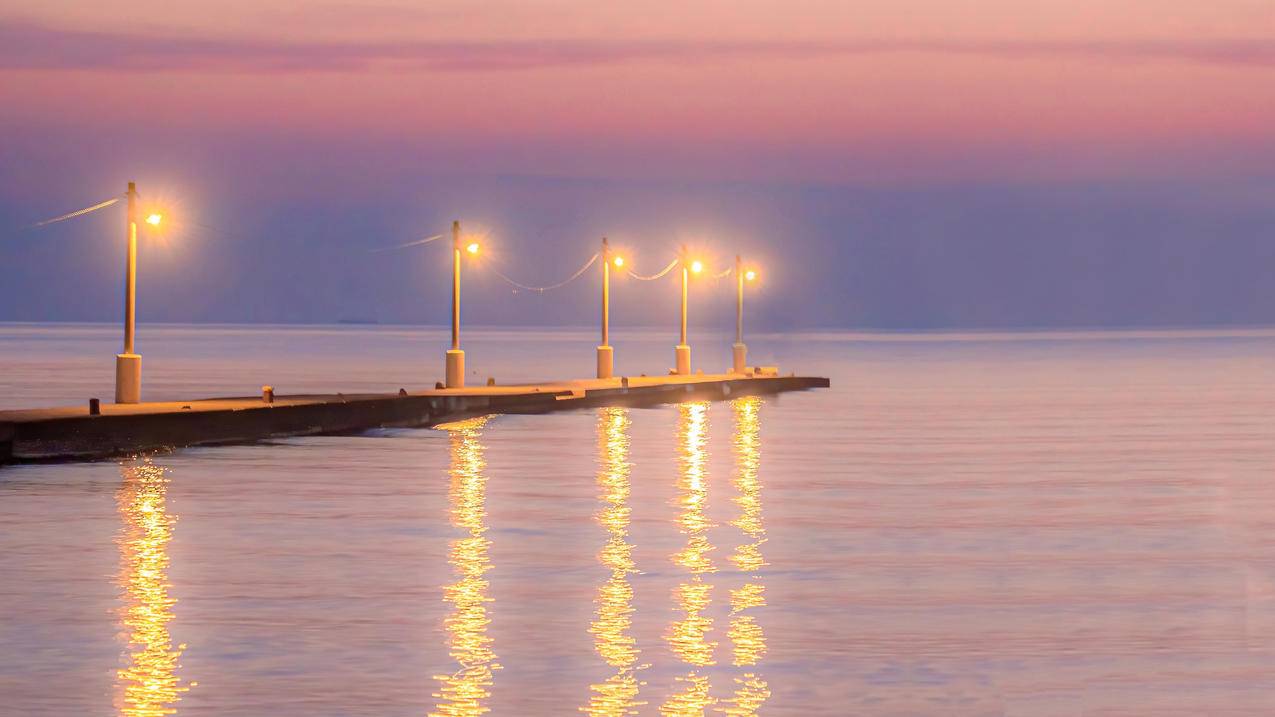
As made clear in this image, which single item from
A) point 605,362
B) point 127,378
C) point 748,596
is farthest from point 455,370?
point 748,596

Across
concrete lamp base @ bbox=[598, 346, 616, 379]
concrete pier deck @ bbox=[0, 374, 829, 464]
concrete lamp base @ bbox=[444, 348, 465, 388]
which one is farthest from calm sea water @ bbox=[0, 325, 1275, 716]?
concrete lamp base @ bbox=[598, 346, 616, 379]

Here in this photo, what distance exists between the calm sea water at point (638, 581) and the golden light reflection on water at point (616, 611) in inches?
1.8

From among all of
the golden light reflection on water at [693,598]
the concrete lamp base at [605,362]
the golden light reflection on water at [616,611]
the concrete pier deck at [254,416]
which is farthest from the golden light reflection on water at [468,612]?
the concrete lamp base at [605,362]

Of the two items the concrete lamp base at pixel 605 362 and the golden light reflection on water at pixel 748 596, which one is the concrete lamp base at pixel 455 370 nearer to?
the concrete lamp base at pixel 605 362

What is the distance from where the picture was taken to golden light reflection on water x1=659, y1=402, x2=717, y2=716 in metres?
13.6

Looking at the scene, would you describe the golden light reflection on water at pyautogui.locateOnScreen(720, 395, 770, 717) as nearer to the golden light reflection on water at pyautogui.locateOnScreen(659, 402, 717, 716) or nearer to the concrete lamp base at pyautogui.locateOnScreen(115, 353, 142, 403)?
the golden light reflection on water at pyautogui.locateOnScreen(659, 402, 717, 716)

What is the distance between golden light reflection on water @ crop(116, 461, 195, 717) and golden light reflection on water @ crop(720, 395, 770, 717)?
3.40 metres

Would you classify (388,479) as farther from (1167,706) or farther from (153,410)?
(1167,706)

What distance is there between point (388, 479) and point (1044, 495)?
10.0m

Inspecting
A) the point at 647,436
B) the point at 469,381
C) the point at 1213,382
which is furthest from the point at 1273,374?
the point at 647,436

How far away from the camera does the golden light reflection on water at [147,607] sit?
44.8ft

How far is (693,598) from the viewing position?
19.0 metres

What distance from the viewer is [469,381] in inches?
4707

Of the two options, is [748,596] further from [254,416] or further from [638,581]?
[254,416]
